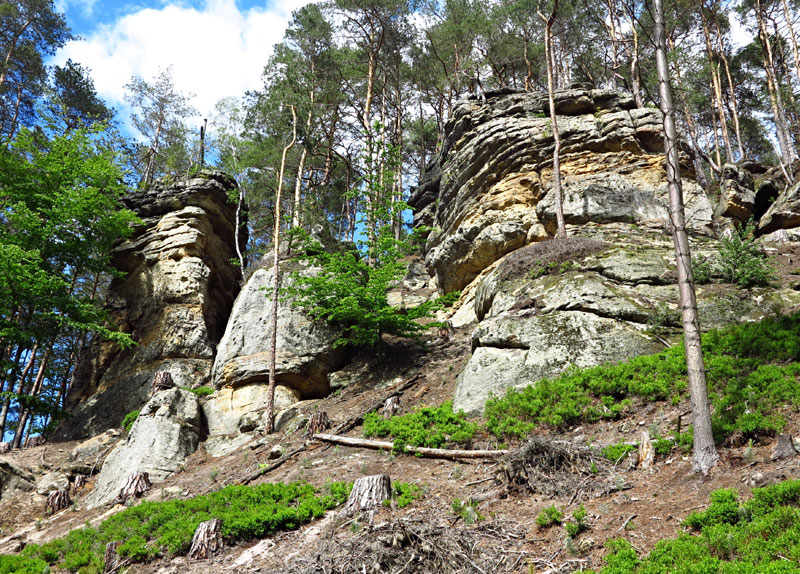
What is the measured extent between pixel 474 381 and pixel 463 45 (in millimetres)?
24205

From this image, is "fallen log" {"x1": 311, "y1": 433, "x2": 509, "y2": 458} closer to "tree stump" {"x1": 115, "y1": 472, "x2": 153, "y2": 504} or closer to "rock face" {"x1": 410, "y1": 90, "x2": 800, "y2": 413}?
"rock face" {"x1": 410, "y1": 90, "x2": 800, "y2": 413}

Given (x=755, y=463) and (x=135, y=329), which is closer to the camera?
(x=755, y=463)

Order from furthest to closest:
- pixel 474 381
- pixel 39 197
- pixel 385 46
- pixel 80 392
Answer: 1. pixel 385 46
2. pixel 80 392
3. pixel 39 197
4. pixel 474 381

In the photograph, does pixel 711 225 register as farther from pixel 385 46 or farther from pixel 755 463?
pixel 385 46

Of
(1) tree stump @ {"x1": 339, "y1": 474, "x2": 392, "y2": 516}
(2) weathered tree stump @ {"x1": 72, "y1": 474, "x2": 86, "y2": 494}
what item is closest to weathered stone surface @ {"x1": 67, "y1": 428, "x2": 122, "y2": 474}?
(2) weathered tree stump @ {"x1": 72, "y1": 474, "x2": 86, "y2": 494}

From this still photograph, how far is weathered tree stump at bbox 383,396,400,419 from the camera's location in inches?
473

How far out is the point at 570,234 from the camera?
16656mm

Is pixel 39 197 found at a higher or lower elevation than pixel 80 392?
higher

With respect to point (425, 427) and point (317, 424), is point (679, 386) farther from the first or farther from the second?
point (317, 424)

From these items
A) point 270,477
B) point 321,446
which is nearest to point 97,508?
point 270,477

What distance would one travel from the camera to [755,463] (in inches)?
235

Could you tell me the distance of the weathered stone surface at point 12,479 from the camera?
42.9ft

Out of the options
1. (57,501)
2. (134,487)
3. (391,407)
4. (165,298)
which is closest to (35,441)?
(165,298)

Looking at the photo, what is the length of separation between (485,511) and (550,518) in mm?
1027
